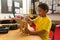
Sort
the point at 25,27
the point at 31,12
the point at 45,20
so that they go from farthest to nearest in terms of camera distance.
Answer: the point at 31,12, the point at 45,20, the point at 25,27

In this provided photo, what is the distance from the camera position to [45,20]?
191 cm

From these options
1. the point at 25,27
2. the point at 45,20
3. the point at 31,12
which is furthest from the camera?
the point at 31,12

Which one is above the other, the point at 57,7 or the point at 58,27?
the point at 57,7

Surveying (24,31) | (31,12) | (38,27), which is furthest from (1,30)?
(31,12)

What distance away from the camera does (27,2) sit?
14.8 feet

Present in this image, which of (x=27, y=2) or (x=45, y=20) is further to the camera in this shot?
A: (x=27, y=2)

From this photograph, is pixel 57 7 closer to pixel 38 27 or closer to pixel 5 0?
pixel 5 0

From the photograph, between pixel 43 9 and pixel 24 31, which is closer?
pixel 24 31

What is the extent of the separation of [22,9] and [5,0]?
59 centimetres

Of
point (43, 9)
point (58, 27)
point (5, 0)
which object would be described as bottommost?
point (58, 27)

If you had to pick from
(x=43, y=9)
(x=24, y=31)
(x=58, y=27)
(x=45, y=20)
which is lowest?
(x=58, y=27)

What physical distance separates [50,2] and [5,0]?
1.39 m

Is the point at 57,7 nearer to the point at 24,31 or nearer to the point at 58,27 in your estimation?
the point at 58,27

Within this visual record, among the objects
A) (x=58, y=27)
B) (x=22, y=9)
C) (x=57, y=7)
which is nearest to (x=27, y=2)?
(x=22, y=9)
